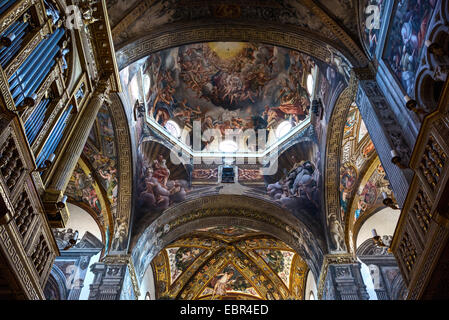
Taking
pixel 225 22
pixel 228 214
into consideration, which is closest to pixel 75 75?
pixel 225 22

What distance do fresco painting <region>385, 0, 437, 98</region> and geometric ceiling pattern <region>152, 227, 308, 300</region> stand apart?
11.7 meters

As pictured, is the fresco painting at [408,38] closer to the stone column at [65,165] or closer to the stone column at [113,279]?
the stone column at [65,165]

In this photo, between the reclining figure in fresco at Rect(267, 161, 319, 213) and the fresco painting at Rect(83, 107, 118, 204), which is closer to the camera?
the fresco painting at Rect(83, 107, 118, 204)

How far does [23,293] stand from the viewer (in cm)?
518

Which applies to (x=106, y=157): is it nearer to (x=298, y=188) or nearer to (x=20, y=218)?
(x=298, y=188)

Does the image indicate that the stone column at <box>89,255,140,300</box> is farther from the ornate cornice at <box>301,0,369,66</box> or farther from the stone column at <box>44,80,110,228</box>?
the ornate cornice at <box>301,0,369,66</box>

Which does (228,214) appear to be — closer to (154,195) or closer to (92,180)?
(154,195)

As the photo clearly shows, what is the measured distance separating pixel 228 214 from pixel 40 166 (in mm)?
10585

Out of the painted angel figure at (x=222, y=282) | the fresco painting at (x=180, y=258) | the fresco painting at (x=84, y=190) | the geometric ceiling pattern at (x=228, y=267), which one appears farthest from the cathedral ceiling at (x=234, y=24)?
the painted angel figure at (x=222, y=282)

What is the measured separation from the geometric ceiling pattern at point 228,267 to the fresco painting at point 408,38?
11677 millimetres

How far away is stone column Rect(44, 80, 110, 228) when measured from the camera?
571cm

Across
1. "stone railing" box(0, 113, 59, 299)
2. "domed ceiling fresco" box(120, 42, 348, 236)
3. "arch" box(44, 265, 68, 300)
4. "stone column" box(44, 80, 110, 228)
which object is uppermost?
"domed ceiling fresco" box(120, 42, 348, 236)

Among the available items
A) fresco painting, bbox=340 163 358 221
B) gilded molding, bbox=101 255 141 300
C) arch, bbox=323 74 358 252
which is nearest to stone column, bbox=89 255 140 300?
gilded molding, bbox=101 255 141 300

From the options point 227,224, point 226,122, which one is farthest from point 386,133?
point 226,122
